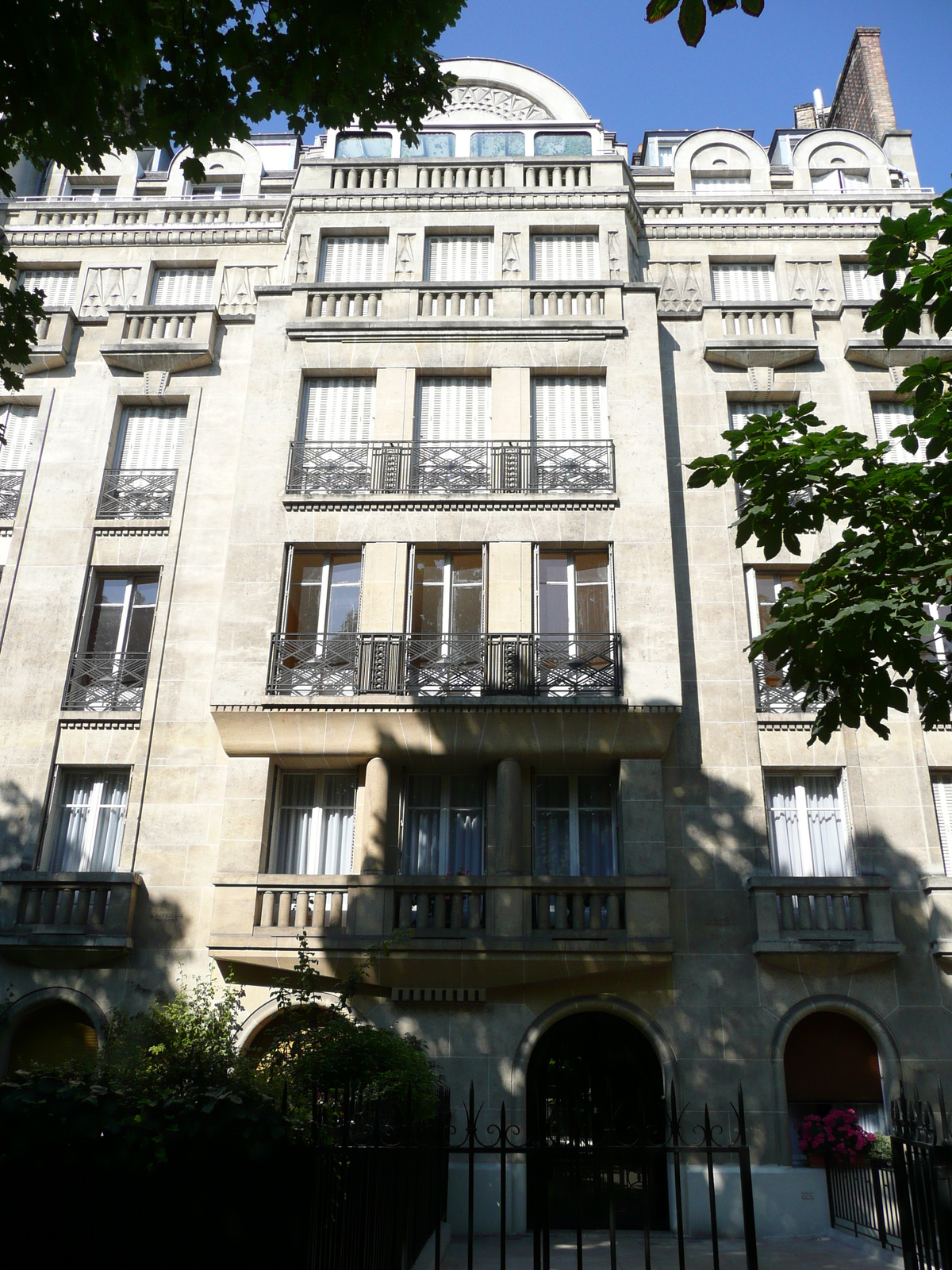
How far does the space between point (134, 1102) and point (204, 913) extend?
12.3m

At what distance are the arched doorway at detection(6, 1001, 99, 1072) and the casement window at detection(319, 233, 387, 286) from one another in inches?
587

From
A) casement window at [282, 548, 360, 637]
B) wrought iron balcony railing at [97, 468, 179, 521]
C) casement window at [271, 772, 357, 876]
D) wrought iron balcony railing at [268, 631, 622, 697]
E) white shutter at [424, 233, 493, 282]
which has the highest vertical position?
white shutter at [424, 233, 493, 282]

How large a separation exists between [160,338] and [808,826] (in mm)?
15807

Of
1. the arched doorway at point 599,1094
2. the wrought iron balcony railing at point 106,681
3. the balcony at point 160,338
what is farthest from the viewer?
the balcony at point 160,338

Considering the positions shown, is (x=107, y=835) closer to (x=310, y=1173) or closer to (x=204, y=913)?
(x=204, y=913)

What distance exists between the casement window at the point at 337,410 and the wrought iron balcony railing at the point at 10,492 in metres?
Result: 5.67

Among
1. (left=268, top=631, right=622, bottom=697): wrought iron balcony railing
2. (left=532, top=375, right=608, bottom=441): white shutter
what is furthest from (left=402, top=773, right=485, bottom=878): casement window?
(left=532, top=375, right=608, bottom=441): white shutter

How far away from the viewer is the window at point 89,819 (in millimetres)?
18359

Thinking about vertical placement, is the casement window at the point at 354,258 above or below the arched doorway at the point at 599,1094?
above

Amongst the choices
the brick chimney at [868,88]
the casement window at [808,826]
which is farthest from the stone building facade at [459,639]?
the brick chimney at [868,88]

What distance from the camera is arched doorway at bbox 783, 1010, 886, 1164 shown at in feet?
55.0

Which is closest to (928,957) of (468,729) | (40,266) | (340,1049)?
(468,729)

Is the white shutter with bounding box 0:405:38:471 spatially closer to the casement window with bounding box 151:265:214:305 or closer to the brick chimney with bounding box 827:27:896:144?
the casement window with bounding box 151:265:214:305

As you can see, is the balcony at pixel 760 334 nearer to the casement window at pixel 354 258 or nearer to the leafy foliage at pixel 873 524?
the casement window at pixel 354 258
